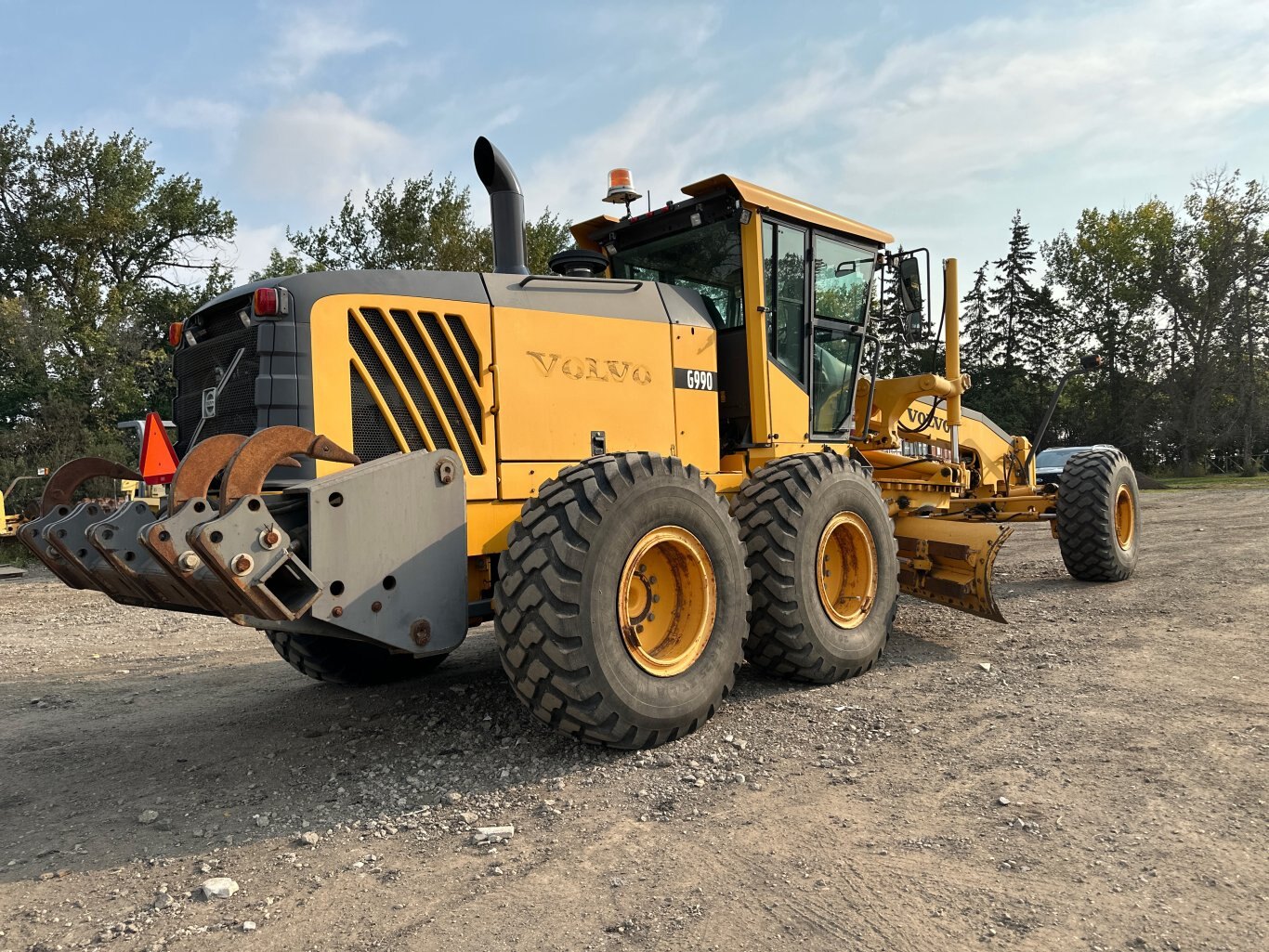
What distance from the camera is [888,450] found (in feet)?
25.7

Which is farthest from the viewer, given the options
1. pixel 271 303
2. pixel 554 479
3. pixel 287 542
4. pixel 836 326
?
pixel 836 326

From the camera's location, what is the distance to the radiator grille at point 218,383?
405 cm

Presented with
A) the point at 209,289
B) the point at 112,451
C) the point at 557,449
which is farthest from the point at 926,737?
the point at 209,289

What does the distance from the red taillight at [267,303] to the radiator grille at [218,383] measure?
150mm

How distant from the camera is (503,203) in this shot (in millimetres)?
5020

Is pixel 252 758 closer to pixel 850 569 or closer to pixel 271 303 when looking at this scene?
pixel 271 303

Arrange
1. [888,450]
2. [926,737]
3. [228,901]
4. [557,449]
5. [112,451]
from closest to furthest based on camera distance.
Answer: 1. [228,901]
2. [926,737]
3. [557,449]
4. [888,450]
5. [112,451]

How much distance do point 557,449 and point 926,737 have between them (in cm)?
233

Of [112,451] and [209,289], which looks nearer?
[112,451]

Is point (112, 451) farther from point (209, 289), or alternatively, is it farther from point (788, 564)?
point (788, 564)

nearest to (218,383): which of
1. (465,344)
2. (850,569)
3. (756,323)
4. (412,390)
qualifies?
(412,390)

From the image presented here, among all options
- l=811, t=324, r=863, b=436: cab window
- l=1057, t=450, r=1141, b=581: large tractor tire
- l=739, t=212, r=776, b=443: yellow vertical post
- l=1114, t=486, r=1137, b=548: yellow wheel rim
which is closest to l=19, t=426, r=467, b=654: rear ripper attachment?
l=739, t=212, r=776, b=443: yellow vertical post

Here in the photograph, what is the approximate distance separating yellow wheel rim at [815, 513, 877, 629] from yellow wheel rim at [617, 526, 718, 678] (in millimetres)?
1260

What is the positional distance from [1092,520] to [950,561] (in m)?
2.85
